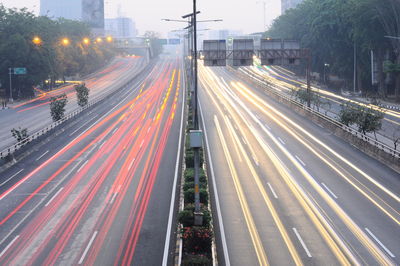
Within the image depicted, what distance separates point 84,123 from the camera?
64688 millimetres

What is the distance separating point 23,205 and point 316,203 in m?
18.8

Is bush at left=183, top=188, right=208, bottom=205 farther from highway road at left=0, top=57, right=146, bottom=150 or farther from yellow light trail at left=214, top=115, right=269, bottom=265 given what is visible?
highway road at left=0, top=57, right=146, bottom=150

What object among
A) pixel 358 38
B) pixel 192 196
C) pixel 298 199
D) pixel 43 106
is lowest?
pixel 298 199

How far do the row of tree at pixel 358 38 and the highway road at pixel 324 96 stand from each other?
691 cm

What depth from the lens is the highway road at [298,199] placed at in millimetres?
22812

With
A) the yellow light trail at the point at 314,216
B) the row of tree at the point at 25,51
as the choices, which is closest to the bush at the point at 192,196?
the yellow light trail at the point at 314,216

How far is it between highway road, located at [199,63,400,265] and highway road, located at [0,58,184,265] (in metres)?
3.77

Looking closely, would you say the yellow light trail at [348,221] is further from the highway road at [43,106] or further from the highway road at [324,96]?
the highway road at [43,106]

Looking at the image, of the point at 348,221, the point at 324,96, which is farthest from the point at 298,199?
the point at 324,96

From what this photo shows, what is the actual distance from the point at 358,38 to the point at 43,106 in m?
60.2

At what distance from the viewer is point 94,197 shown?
32062mm

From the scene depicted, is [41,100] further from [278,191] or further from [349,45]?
[278,191]

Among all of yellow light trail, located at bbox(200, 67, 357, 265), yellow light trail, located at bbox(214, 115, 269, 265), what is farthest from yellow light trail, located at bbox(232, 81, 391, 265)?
yellow light trail, located at bbox(214, 115, 269, 265)

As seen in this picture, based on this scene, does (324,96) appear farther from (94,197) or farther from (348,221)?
(94,197)
